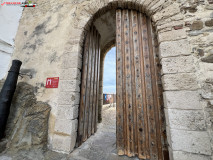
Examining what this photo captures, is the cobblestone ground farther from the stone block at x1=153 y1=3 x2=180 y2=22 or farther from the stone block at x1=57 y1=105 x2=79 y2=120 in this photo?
the stone block at x1=153 y1=3 x2=180 y2=22

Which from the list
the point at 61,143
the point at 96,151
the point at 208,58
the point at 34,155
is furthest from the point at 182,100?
the point at 34,155

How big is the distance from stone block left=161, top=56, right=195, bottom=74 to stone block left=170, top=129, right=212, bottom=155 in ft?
A: 2.82

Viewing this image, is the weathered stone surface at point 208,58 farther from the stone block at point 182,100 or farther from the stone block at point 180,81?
the stone block at point 182,100

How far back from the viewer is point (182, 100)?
136 cm

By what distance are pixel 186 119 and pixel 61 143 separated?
7.10 feet

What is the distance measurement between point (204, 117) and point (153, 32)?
162cm

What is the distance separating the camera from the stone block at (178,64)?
Answer: 1423 millimetres

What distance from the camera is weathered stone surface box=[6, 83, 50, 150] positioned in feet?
6.24

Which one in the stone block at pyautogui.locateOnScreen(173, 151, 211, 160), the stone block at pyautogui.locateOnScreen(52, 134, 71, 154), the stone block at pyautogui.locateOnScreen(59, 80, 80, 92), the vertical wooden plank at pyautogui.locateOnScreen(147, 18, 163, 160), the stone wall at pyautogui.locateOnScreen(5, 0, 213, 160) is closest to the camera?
the stone block at pyautogui.locateOnScreen(173, 151, 211, 160)

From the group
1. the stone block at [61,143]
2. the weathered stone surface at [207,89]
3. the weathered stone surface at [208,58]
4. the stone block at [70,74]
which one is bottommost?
the stone block at [61,143]

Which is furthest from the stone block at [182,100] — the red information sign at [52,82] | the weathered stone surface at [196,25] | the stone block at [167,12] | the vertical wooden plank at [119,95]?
the red information sign at [52,82]

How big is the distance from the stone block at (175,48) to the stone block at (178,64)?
0.26ft

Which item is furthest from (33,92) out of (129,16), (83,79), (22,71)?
(129,16)

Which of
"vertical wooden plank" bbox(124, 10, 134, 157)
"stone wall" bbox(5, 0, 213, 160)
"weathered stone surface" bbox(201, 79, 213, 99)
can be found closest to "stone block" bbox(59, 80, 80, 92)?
"stone wall" bbox(5, 0, 213, 160)
